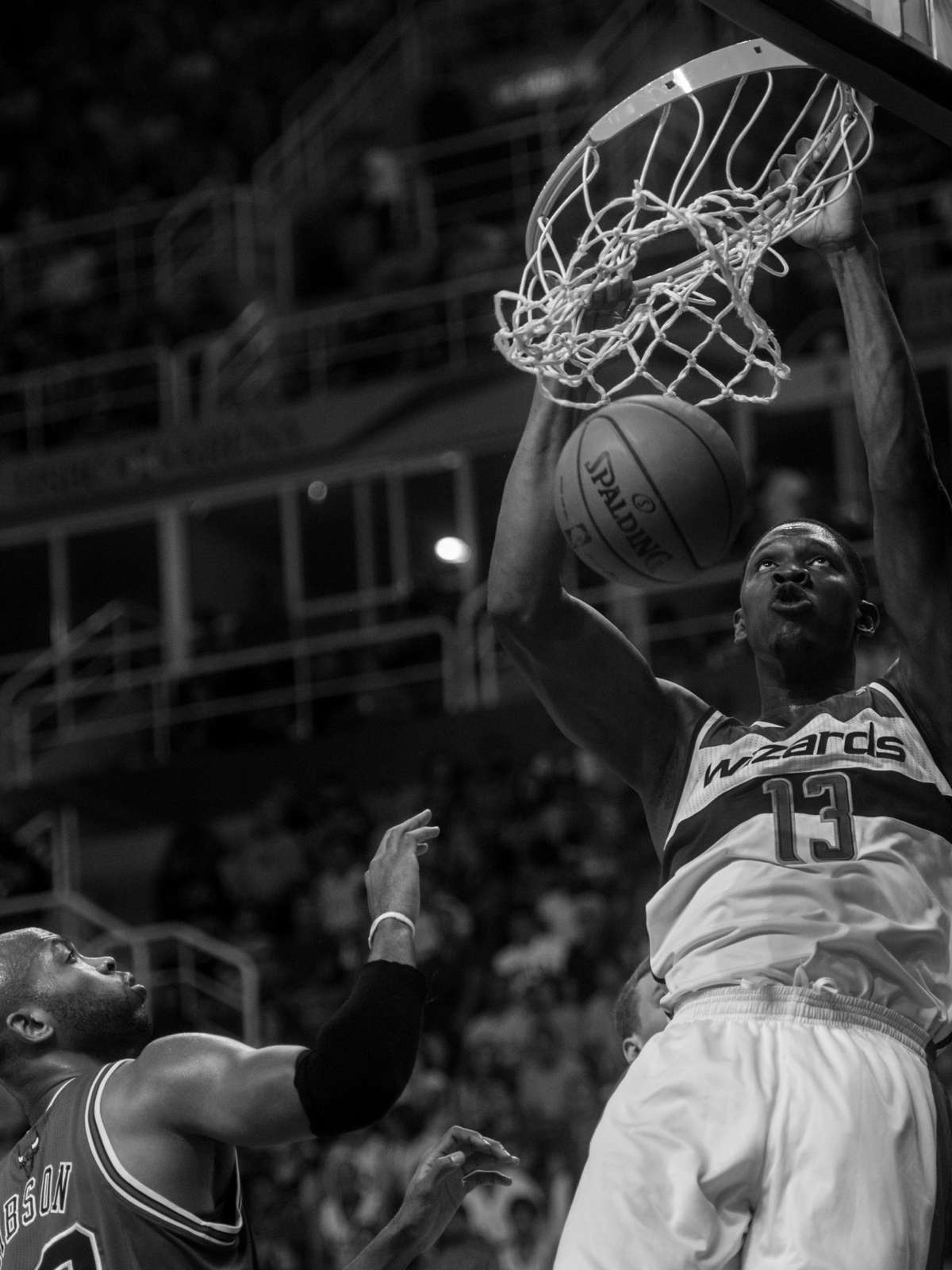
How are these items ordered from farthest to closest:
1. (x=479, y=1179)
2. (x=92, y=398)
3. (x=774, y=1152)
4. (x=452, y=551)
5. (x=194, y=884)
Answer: (x=92, y=398) → (x=452, y=551) → (x=194, y=884) → (x=479, y=1179) → (x=774, y=1152)

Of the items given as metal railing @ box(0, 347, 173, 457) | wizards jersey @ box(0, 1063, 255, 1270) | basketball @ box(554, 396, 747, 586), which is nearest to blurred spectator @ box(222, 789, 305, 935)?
metal railing @ box(0, 347, 173, 457)

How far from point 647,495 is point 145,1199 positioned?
1518 mm

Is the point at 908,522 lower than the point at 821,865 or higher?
higher

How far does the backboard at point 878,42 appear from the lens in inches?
129

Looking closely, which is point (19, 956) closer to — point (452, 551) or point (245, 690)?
point (245, 690)

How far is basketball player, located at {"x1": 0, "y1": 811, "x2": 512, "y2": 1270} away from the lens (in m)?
3.24

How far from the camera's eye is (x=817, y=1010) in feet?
10.7

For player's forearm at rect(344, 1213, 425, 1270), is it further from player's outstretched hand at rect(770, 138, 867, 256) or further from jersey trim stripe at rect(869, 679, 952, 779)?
player's outstretched hand at rect(770, 138, 867, 256)

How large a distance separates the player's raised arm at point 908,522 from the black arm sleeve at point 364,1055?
3.44 ft

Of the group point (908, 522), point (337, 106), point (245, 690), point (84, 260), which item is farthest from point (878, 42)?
point (337, 106)

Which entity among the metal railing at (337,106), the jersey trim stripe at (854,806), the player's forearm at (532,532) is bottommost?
the jersey trim stripe at (854,806)

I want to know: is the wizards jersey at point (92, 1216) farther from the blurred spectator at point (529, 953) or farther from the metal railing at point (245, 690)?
the metal railing at point (245, 690)

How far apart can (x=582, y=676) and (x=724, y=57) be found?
51.0 inches

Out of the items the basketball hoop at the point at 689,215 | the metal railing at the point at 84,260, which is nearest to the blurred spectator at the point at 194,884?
the metal railing at the point at 84,260
